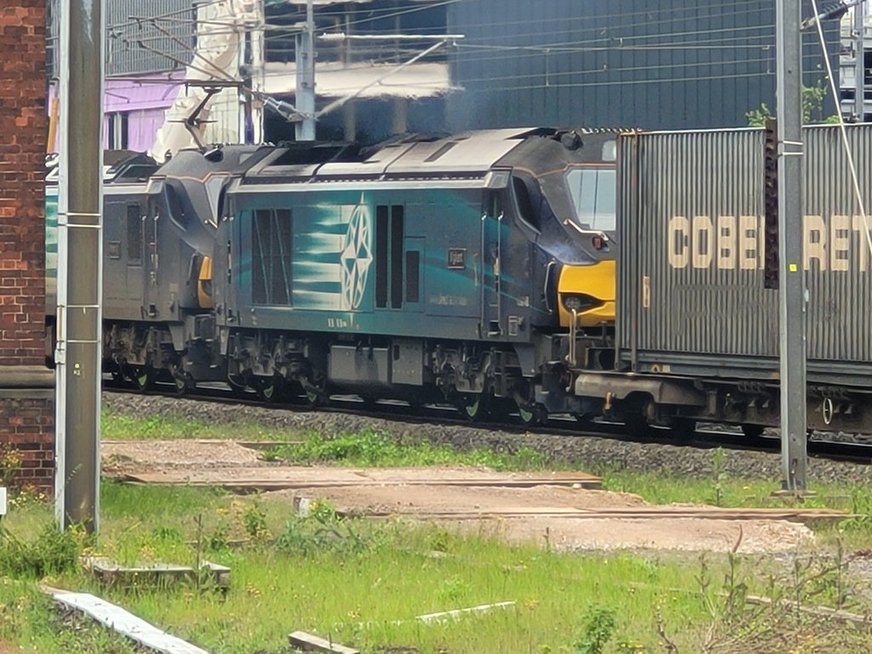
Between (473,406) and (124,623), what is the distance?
15.5m

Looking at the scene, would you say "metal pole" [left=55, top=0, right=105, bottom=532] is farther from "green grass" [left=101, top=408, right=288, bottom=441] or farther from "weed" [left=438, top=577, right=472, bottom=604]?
"green grass" [left=101, top=408, right=288, bottom=441]

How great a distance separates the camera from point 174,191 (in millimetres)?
28406

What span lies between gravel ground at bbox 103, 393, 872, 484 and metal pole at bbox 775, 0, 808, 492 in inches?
62.4

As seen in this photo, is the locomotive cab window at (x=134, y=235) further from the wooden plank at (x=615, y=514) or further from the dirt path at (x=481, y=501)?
the wooden plank at (x=615, y=514)

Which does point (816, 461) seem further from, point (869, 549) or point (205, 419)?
point (205, 419)

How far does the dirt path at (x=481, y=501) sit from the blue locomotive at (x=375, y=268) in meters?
4.06

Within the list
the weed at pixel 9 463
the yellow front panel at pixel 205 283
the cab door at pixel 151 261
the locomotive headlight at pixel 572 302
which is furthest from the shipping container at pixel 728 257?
the cab door at pixel 151 261

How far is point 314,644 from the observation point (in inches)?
335

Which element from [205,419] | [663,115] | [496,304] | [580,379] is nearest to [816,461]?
[580,379]

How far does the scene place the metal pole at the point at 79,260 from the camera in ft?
37.3

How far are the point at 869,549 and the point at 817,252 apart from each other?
7059 mm

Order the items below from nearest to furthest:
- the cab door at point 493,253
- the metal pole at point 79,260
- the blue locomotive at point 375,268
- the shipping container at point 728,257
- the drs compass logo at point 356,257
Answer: the metal pole at point 79,260, the shipping container at point 728,257, the blue locomotive at point 375,268, the cab door at point 493,253, the drs compass logo at point 356,257

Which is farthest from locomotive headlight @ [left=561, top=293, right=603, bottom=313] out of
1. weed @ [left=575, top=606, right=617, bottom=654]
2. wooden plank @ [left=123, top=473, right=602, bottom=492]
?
weed @ [left=575, top=606, right=617, bottom=654]

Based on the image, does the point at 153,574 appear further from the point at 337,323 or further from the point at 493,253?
the point at 337,323
